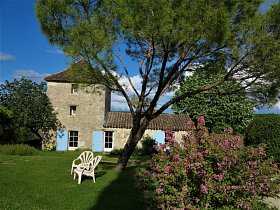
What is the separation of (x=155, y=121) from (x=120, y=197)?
62.5 feet

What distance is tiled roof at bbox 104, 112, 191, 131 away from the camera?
86.2 feet

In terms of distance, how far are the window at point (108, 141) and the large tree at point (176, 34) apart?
13681 mm

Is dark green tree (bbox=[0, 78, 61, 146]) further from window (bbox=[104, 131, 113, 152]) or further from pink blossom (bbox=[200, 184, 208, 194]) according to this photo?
pink blossom (bbox=[200, 184, 208, 194])

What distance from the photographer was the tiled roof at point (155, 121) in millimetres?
26281

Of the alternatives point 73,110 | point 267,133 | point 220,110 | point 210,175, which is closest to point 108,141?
point 73,110

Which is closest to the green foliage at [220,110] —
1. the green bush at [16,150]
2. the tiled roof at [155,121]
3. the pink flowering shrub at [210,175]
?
the tiled roof at [155,121]

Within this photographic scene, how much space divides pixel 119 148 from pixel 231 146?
846 inches

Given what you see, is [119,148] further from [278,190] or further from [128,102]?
[278,190]

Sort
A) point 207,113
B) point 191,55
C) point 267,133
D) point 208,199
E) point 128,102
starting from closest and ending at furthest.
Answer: point 208,199 < point 191,55 < point 128,102 < point 267,133 < point 207,113

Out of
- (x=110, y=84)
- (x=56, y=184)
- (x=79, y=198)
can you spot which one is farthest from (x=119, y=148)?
(x=79, y=198)

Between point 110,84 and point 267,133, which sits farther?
point 267,133

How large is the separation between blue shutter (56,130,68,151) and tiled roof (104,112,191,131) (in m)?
3.50

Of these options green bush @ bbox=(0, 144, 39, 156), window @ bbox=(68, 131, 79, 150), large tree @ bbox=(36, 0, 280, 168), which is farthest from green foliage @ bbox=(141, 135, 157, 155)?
large tree @ bbox=(36, 0, 280, 168)

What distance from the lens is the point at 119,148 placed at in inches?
1028
